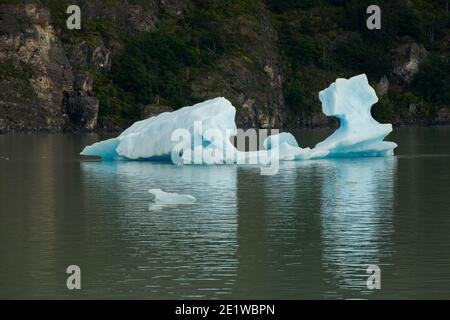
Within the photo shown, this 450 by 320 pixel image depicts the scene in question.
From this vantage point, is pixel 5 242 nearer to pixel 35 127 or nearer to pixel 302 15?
pixel 35 127

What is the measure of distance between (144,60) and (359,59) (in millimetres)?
31353

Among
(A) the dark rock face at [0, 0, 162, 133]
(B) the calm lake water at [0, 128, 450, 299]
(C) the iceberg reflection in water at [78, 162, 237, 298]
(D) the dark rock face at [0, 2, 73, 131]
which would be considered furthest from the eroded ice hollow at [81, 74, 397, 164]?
(D) the dark rock face at [0, 2, 73, 131]

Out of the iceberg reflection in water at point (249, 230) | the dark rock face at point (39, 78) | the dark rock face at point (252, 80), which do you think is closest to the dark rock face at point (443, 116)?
the dark rock face at point (252, 80)

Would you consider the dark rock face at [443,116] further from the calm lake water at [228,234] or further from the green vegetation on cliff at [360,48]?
the calm lake water at [228,234]

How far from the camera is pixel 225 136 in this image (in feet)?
199

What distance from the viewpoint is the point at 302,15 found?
165 m

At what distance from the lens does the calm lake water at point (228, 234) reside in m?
28.2

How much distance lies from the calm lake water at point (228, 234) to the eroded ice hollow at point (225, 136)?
7.97 ft

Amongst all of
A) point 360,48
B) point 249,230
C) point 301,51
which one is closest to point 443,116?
point 360,48

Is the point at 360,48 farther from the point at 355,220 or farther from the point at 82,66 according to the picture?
the point at 355,220

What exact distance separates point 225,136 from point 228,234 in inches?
991

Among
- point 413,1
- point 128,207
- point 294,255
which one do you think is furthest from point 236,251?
point 413,1
